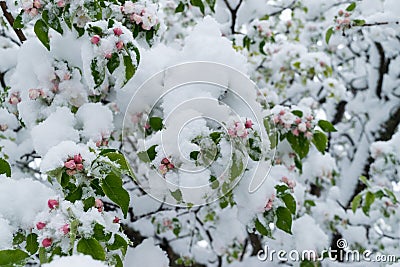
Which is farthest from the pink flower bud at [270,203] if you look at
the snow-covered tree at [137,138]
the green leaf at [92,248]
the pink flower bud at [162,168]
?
the green leaf at [92,248]

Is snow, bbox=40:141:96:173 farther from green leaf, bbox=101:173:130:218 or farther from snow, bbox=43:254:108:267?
snow, bbox=43:254:108:267

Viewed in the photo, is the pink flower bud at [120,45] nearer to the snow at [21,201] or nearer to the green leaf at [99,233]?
the snow at [21,201]

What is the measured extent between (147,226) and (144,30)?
1.11m

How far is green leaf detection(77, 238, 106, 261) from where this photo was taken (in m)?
1.05

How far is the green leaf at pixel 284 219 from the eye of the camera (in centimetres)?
167

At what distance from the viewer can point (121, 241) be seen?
47.3 inches

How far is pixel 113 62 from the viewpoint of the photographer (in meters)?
1.58

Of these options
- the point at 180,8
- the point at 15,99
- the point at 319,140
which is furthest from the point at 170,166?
the point at 180,8

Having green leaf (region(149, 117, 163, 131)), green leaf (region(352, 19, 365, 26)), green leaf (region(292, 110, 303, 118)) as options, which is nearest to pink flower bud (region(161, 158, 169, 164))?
green leaf (region(149, 117, 163, 131))

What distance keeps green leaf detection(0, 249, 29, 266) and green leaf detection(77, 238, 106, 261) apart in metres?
0.12

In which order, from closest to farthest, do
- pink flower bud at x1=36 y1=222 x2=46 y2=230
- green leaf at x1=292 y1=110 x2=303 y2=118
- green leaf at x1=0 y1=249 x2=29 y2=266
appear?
1. green leaf at x1=0 y1=249 x2=29 y2=266
2. pink flower bud at x1=36 y1=222 x2=46 y2=230
3. green leaf at x1=292 y1=110 x2=303 y2=118

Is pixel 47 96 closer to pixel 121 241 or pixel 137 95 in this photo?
pixel 137 95

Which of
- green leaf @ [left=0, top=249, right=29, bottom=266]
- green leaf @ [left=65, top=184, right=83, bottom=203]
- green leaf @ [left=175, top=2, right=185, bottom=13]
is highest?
green leaf @ [left=175, top=2, right=185, bottom=13]

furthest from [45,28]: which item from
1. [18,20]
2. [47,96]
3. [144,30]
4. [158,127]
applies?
[158,127]
